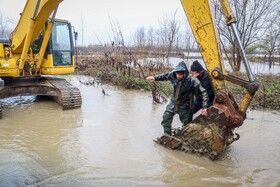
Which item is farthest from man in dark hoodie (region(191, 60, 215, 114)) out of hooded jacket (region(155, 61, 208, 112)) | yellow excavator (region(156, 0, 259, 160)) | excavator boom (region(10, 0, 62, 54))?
excavator boom (region(10, 0, 62, 54))

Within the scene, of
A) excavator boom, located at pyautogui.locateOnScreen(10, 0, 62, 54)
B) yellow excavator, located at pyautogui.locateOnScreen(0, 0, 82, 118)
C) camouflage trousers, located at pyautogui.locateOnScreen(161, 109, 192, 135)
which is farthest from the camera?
yellow excavator, located at pyautogui.locateOnScreen(0, 0, 82, 118)

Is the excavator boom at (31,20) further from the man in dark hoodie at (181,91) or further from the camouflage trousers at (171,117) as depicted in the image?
the camouflage trousers at (171,117)

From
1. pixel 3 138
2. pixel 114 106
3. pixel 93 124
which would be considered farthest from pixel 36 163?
pixel 114 106

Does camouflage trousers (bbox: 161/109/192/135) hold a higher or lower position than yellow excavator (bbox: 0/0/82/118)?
lower

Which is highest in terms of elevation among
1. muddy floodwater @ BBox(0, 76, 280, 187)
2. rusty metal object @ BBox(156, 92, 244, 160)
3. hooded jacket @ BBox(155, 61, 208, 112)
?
hooded jacket @ BBox(155, 61, 208, 112)

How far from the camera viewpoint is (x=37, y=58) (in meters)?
8.30

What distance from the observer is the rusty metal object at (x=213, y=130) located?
4.30m

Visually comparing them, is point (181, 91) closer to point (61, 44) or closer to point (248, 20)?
point (61, 44)

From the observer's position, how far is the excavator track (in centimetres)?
783

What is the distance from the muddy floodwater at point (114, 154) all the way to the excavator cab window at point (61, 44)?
174 cm

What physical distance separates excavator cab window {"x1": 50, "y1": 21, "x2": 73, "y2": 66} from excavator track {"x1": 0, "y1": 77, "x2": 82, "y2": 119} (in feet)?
2.24

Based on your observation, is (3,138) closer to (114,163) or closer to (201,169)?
(114,163)

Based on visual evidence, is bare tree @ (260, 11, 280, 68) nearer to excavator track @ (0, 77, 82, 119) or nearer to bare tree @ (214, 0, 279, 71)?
bare tree @ (214, 0, 279, 71)

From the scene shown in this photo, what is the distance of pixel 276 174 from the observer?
13.6 ft
